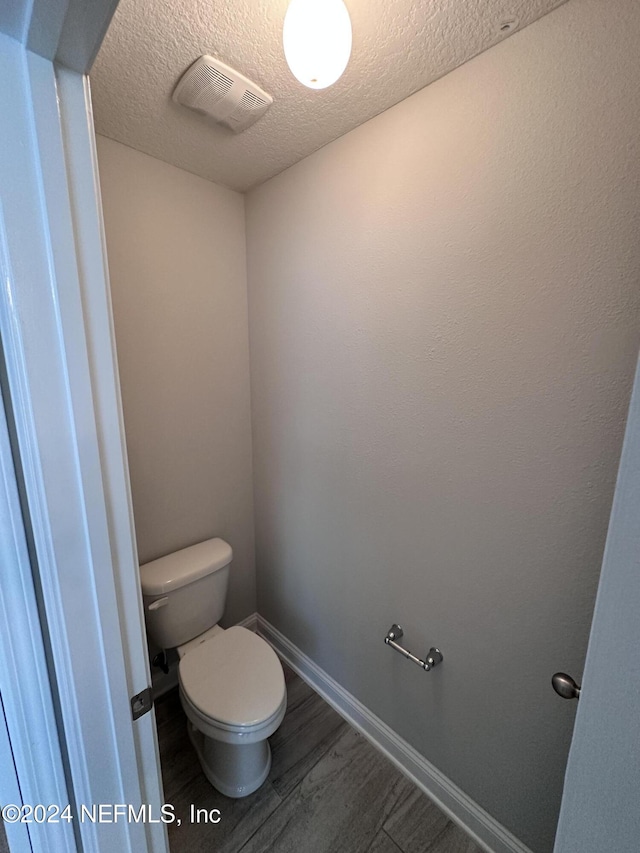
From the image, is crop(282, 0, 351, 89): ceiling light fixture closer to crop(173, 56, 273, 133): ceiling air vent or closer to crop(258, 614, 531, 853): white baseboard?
crop(173, 56, 273, 133): ceiling air vent

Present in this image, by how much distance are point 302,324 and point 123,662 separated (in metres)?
1.26

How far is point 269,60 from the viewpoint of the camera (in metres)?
0.98

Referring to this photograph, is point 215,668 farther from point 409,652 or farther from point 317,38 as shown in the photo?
A: point 317,38

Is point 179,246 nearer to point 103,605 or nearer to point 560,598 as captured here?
point 103,605

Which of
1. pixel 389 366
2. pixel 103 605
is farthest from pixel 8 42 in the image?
pixel 389 366

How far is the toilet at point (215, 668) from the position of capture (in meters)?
1.22

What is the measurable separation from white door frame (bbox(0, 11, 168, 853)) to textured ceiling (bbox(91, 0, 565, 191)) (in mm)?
622

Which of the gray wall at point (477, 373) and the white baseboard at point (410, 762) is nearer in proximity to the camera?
the gray wall at point (477, 373)

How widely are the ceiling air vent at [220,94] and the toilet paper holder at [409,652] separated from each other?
1.84m

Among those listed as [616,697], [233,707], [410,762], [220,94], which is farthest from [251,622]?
[220,94]

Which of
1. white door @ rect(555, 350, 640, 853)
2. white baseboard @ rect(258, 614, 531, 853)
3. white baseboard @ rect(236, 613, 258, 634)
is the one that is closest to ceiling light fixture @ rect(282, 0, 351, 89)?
white door @ rect(555, 350, 640, 853)

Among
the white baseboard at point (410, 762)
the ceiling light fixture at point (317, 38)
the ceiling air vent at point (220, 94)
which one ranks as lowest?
the white baseboard at point (410, 762)

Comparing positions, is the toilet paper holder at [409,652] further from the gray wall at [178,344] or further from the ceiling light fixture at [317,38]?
the ceiling light fixture at [317,38]

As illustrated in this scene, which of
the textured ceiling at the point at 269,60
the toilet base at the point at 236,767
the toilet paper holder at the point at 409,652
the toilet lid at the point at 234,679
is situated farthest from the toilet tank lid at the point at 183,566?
the textured ceiling at the point at 269,60
